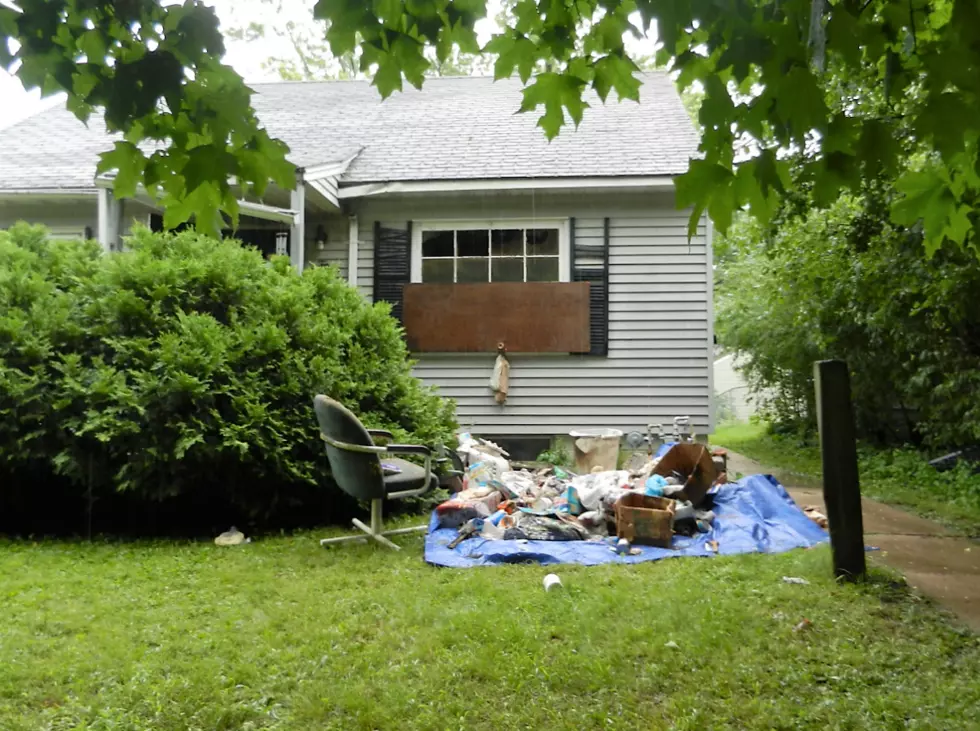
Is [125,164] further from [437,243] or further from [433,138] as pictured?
[433,138]

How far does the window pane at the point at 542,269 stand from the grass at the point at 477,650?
5.09 metres

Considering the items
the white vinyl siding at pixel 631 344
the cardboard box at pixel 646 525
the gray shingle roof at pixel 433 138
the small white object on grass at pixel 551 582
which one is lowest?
the small white object on grass at pixel 551 582

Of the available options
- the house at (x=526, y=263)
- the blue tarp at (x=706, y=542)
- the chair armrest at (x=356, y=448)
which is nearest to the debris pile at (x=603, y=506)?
the blue tarp at (x=706, y=542)

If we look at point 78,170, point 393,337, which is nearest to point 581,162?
point 393,337

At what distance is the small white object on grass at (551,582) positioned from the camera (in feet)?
12.9

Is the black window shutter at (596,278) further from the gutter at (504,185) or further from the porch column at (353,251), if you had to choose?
the porch column at (353,251)

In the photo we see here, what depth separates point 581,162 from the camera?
9023 millimetres

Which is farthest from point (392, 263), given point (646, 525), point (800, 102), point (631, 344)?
point (800, 102)

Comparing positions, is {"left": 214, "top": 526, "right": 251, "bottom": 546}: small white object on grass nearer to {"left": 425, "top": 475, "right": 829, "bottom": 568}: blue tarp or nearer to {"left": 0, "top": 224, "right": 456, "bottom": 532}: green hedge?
{"left": 0, "top": 224, "right": 456, "bottom": 532}: green hedge

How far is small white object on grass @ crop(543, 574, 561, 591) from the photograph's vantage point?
3927 mm

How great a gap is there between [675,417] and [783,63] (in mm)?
7135

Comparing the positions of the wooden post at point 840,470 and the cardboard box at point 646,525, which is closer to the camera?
the wooden post at point 840,470

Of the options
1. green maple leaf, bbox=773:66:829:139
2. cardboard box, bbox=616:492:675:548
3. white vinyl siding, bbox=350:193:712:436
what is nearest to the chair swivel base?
cardboard box, bbox=616:492:675:548

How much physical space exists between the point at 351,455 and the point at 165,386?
4.78 ft
